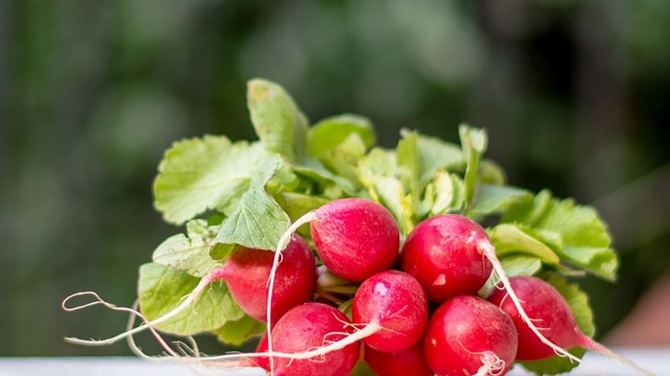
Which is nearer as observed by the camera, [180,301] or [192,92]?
[180,301]

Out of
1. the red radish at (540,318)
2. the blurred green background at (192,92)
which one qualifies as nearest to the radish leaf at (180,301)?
the red radish at (540,318)

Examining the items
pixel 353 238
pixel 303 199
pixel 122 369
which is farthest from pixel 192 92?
pixel 353 238

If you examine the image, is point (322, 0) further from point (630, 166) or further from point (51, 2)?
point (630, 166)

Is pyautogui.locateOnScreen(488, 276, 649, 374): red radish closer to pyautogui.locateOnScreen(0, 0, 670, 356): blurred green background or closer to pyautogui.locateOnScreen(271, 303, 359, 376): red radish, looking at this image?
pyautogui.locateOnScreen(271, 303, 359, 376): red radish

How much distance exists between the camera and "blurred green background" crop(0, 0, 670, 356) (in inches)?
90.2

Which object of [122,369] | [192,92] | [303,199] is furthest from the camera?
[192,92]

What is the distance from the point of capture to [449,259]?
24.0 inches

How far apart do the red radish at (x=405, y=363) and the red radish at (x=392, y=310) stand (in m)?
0.02

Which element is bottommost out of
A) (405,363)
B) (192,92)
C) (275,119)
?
(192,92)

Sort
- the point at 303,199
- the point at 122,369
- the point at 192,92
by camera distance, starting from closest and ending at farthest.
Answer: the point at 303,199 < the point at 122,369 < the point at 192,92

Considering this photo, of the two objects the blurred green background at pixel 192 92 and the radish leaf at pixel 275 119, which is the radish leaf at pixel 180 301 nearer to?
the radish leaf at pixel 275 119

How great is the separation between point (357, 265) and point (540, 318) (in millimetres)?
165

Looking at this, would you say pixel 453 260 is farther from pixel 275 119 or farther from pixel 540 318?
pixel 275 119

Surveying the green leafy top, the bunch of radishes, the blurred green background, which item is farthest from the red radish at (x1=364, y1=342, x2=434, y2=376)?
the blurred green background
